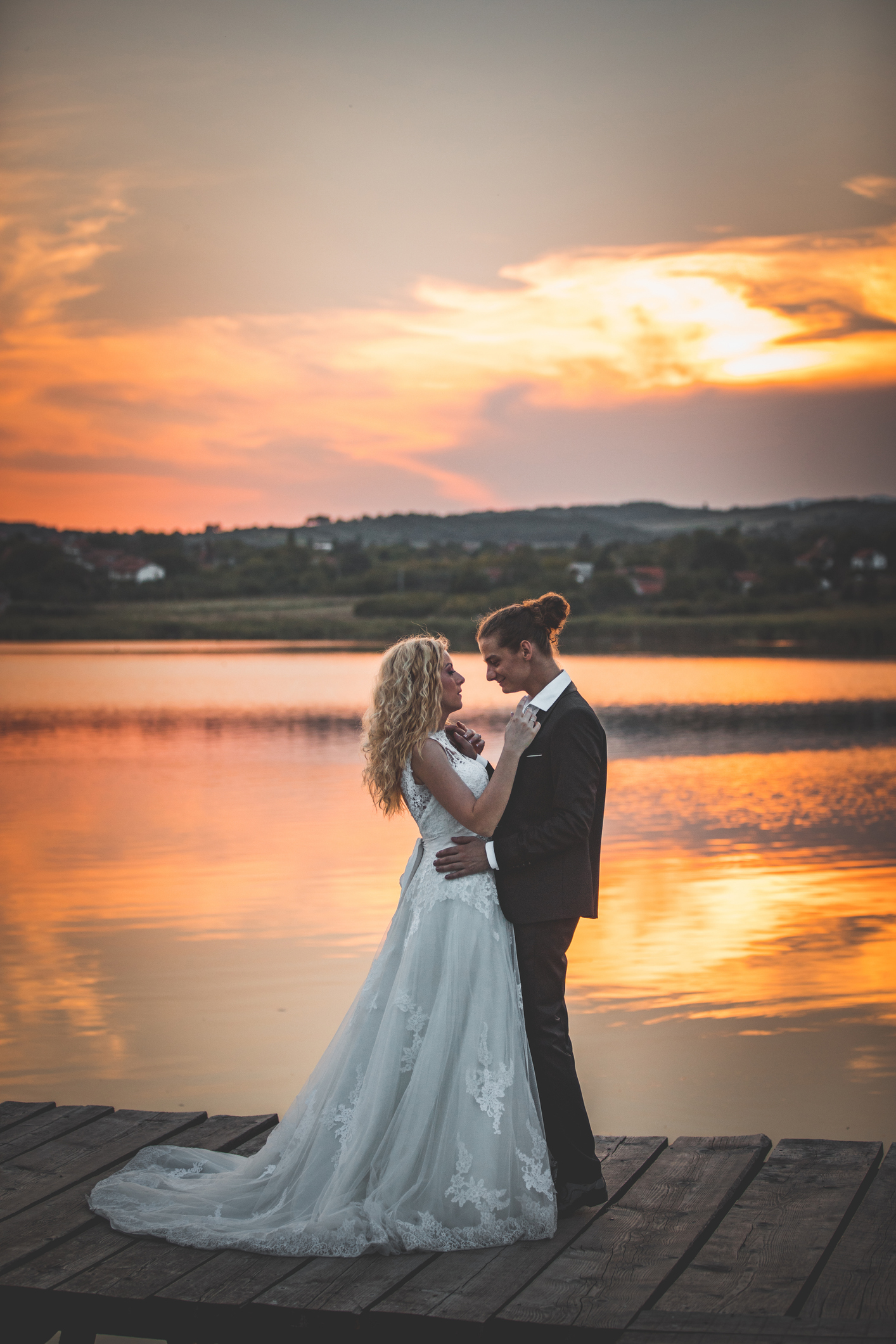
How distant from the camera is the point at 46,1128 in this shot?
4.48 m

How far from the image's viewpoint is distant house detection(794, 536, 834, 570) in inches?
2837

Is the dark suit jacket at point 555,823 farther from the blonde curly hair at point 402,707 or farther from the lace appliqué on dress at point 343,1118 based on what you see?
the lace appliqué on dress at point 343,1118

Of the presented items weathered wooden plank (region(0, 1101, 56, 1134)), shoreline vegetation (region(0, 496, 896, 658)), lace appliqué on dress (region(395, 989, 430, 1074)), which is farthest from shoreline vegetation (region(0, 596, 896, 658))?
lace appliqué on dress (region(395, 989, 430, 1074))

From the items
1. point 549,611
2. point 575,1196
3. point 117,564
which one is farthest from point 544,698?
point 117,564

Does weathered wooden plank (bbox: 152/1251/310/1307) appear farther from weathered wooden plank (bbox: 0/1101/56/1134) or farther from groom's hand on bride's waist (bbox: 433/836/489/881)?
weathered wooden plank (bbox: 0/1101/56/1134)

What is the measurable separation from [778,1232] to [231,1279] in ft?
4.87

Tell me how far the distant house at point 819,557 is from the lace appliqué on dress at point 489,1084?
70335mm

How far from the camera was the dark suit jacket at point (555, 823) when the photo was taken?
3.57 metres

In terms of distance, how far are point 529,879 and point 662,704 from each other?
22963 mm

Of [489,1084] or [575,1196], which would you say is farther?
[575,1196]

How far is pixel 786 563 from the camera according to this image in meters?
72.3

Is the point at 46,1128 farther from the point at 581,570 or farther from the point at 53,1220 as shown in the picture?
the point at 581,570

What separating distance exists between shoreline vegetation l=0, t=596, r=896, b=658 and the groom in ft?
151

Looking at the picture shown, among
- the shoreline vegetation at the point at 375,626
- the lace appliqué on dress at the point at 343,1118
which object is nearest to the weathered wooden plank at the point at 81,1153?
the lace appliqué on dress at the point at 343,1118
